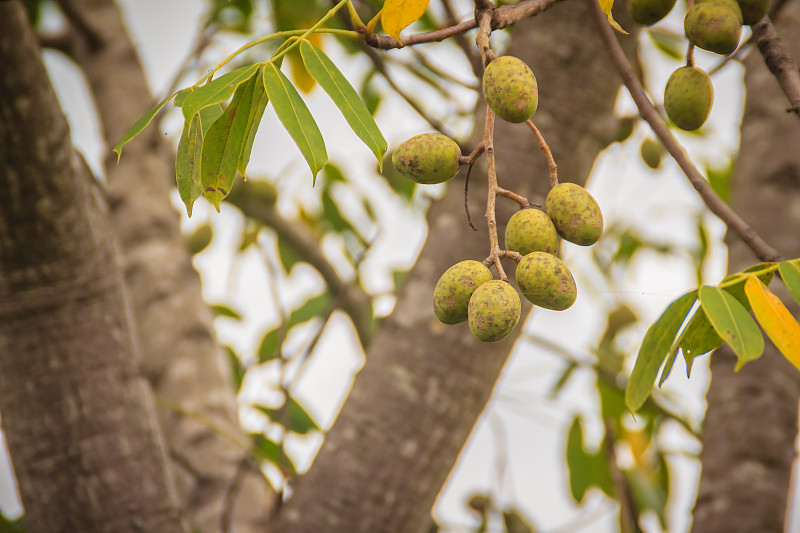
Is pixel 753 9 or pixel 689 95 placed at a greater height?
pixel 753 9

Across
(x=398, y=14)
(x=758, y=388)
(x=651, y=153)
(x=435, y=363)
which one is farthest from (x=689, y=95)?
(x=651, y=153)

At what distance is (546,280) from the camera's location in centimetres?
55

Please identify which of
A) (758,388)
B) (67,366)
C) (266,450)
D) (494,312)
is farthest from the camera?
(266,450)

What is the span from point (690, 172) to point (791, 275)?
0.46 feet

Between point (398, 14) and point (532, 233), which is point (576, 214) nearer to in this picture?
point (532, 233)

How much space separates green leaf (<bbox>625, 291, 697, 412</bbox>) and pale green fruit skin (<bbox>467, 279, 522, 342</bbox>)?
0.52 ft

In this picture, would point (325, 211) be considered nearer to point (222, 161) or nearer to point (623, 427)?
point (623, 427)

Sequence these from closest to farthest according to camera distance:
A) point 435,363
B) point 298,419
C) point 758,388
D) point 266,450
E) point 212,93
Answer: point 212,93, point 435,363, point 758,388, point 266,450, point 298,419

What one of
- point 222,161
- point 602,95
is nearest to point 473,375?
point 602,95

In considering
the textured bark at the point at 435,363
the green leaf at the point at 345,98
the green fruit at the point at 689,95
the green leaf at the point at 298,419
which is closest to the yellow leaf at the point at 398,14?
the green leaf at the point at 345,98

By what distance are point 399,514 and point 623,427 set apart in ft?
3.56

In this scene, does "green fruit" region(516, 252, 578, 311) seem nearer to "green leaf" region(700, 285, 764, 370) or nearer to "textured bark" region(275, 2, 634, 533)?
"green leaf" region(700, 285, 764, 370)

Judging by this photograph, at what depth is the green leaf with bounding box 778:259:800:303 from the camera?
0.62 meters

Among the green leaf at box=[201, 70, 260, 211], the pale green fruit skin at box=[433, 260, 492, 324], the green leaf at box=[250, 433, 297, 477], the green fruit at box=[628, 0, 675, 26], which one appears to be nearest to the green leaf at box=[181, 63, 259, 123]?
the green leaf at box=[201, 70, 260, 211]
